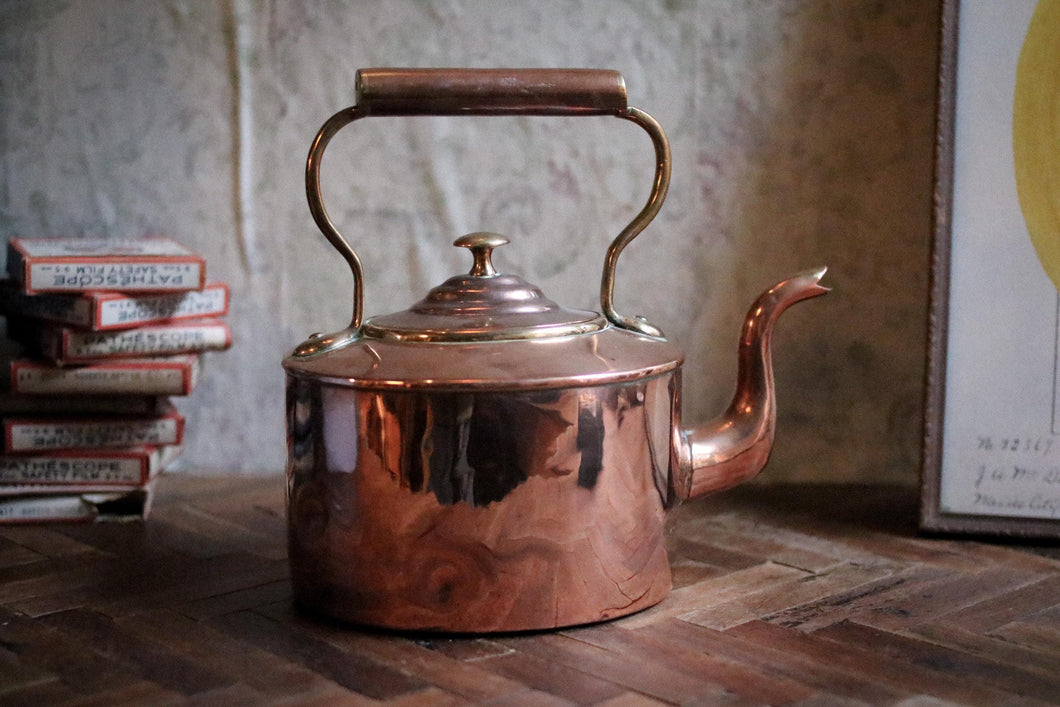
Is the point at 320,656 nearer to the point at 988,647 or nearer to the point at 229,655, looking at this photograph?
the point at 229,655

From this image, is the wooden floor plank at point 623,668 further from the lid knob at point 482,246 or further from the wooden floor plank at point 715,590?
the lid knob at point 482,246

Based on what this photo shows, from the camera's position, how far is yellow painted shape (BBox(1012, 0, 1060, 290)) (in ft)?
3.31

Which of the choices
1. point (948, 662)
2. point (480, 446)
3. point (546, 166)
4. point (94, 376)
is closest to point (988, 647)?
point (948, 662)

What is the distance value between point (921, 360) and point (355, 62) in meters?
0.70

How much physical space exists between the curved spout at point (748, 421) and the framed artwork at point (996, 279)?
8.0 inches

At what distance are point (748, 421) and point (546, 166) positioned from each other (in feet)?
1.53

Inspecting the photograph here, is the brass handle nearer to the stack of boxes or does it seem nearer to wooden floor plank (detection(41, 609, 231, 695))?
wooden floor plank (detection(41, 609, 231, 695))

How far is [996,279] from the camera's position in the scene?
3.35ft

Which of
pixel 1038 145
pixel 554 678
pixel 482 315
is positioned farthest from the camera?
pixel 1038 145

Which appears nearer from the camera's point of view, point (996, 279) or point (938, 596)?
point (938, 596)

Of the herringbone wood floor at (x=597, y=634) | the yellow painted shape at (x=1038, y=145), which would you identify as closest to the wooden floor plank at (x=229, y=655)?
the herringbone wood floor at (x=597, y=634)

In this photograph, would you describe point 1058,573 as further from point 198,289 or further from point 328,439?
point 198,289

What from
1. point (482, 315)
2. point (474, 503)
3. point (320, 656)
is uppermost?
point (482, 315)

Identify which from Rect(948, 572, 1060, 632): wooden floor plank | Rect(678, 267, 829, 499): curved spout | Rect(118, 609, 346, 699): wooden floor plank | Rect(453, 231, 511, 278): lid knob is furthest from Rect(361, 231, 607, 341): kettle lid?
Rect(948, 572, 1060, 632): wooden floor plank
